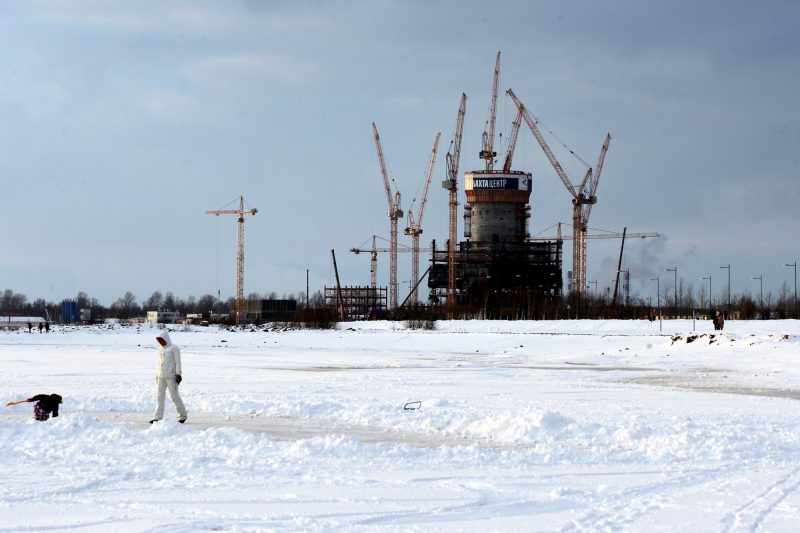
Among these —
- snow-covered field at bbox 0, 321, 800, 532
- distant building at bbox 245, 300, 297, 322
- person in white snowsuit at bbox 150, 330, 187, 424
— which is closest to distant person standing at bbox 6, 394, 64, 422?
snow-covered field at bbox 0, 321, 800, 532

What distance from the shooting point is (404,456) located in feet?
52.9

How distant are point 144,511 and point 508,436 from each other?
28.2 ft

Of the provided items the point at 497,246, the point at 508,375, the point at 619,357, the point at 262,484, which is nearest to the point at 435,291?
the point at 497,246

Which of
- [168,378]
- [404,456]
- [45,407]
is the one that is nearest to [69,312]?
[45,407]

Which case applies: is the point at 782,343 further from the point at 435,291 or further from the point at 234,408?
the point at 435,291

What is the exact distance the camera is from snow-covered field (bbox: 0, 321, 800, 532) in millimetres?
11453

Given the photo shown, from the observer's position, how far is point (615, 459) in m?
16.0

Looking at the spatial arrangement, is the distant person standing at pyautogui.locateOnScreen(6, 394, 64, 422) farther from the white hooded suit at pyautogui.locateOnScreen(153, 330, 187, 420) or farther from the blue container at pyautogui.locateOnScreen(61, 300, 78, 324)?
the blue container at pyautogui.locateOnScreen(61, 300, 78, 324)

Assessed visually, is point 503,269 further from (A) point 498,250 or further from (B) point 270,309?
(B) point 270,309

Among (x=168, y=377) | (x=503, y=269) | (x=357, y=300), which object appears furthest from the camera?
(x=357, y=300)

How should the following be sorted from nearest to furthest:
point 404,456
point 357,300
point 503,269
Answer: point 404,456 < point 503,269 < point 357,300

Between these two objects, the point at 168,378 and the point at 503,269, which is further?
the point at 503,269

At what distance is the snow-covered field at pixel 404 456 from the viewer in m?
11.5

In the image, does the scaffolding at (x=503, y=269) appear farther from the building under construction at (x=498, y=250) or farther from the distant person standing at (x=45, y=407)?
the distant person standing at (x=45, y=407)
